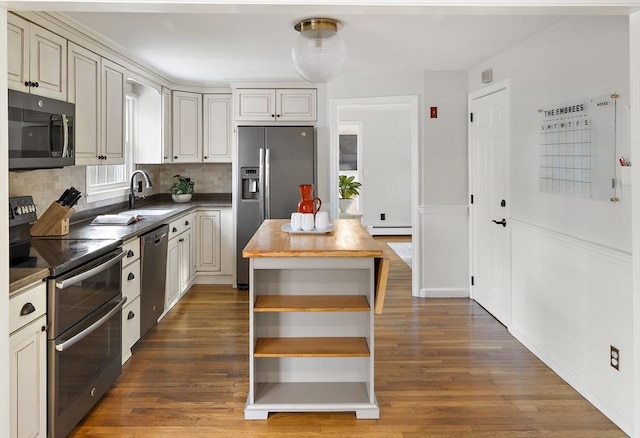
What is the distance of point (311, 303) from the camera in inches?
111

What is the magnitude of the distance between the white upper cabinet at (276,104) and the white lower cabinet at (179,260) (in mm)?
1268

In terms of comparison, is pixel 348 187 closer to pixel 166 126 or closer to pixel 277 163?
pixel 277 163

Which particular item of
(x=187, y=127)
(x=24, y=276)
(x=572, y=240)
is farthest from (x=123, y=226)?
(x=572, y=240)

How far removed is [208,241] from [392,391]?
3.25 meters

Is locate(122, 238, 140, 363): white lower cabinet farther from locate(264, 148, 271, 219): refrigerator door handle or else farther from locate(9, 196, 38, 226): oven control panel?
locate(264, 148, 271, 219): refrigerator door handle

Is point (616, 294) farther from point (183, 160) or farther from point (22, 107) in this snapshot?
point (183, 160)

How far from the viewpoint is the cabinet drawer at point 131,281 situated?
3428 mm

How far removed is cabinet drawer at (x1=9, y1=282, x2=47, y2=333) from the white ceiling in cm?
139

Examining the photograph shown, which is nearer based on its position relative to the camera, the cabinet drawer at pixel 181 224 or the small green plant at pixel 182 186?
the cabinet drawer at pixel 181 224

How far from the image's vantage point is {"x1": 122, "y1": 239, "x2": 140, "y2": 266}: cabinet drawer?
3.40m

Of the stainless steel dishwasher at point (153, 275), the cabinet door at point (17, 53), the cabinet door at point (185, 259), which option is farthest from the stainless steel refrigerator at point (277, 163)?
the cabinet door at point (17, 53)

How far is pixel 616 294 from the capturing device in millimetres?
2764

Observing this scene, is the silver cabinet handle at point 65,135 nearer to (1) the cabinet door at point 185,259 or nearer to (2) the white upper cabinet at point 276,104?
(1) the cabinet door at point 185,259

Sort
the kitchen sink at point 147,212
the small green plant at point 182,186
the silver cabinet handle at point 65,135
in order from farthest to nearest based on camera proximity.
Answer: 1. the small green plant at point 182,186
2. the kitchen sink at point 147,212
3. the silver cabinet handle at point 65,135
